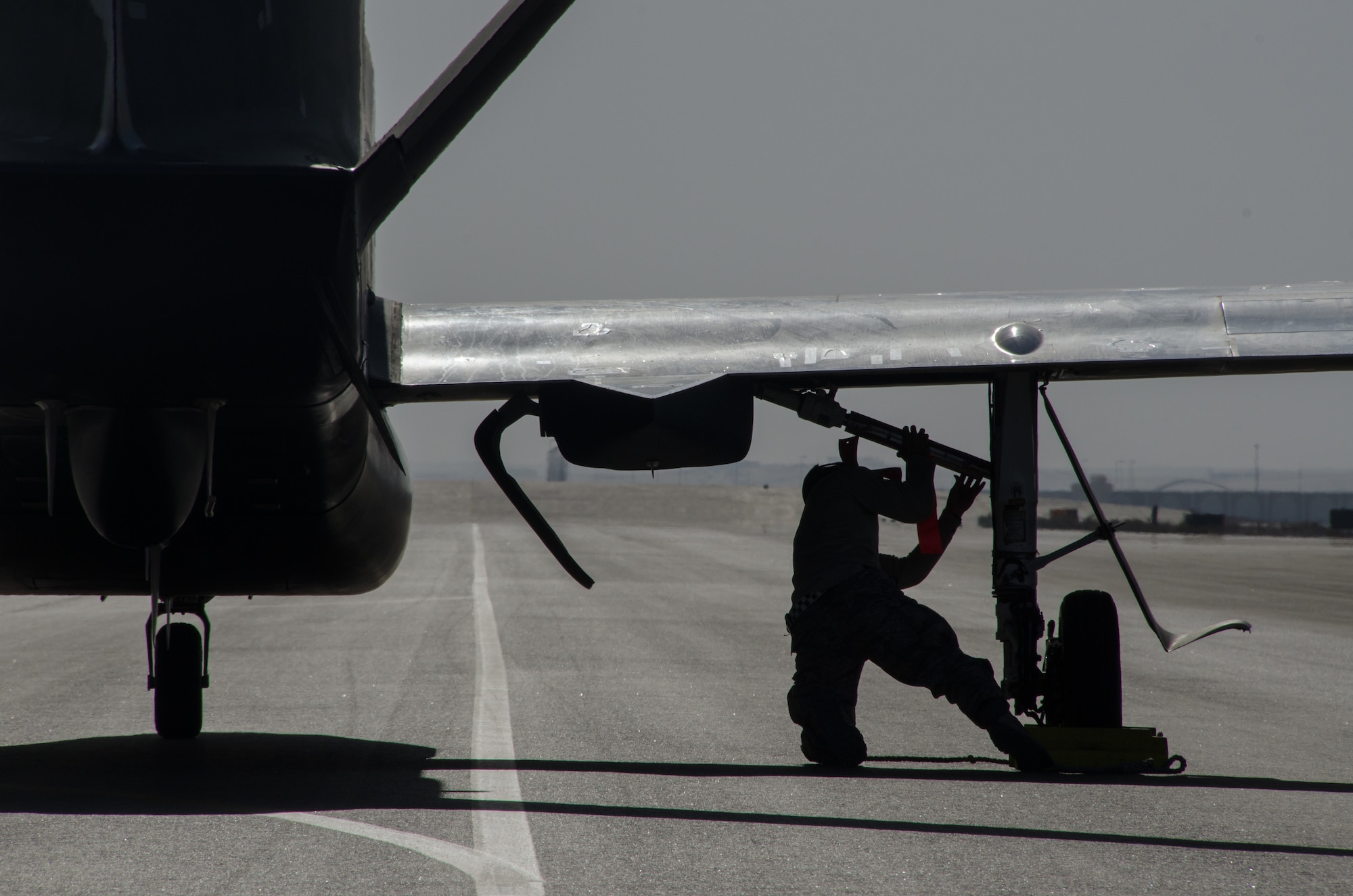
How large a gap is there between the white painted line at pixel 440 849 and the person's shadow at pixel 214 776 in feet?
1.08

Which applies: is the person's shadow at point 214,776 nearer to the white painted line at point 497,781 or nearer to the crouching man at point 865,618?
the white painted line at point 497,781

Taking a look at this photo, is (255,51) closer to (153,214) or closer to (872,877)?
(153,214)

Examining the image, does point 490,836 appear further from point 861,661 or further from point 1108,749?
point 1108,749

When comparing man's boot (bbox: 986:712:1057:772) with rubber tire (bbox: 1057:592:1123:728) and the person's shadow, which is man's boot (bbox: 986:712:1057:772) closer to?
rubber tire (bbox: 1057:592:1123:728)

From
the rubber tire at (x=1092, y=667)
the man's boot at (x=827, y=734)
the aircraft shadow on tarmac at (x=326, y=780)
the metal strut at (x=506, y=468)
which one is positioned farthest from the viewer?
the rubber tire at (x=1092, y=667)

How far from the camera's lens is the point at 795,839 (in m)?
7.00

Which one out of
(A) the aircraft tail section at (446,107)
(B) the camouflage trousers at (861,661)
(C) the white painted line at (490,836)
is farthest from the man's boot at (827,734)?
(A) the aircraft tail section at (446,107)

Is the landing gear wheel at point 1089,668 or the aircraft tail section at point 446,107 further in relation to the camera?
the landing gear wheel at point 1089,668

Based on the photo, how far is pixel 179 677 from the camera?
1094 cm

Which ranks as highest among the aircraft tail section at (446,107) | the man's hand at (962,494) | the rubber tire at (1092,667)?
the aircraft tail section at (446,107)

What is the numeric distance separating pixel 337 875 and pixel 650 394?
3297 millimetres

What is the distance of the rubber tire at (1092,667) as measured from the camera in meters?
9.84

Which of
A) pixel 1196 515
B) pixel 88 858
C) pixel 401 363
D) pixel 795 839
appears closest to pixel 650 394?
pixel 401 363

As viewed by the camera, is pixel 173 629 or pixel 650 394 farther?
pixel 173 629
